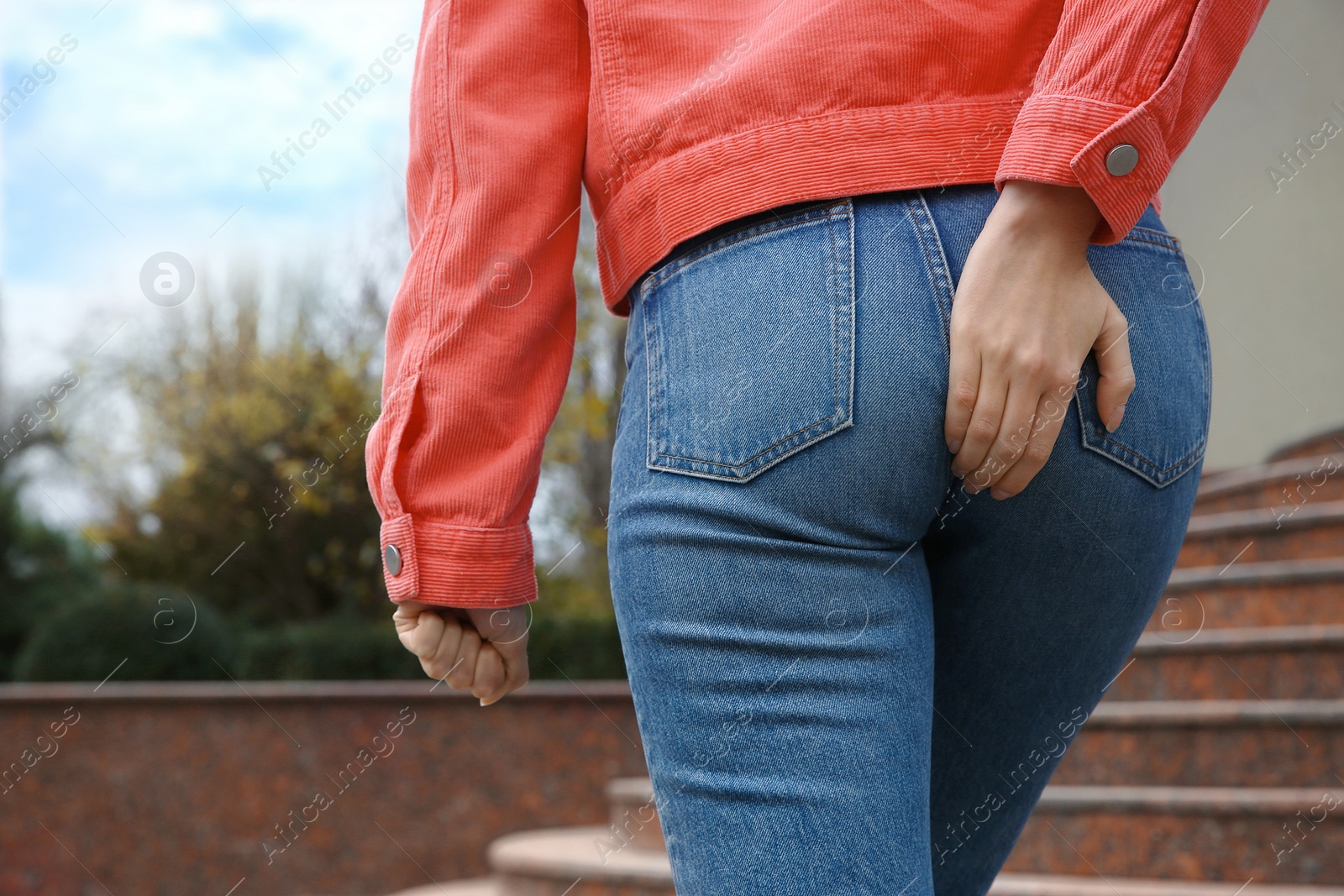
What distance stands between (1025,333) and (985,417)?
2.3 inches

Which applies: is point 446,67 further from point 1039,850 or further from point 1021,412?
point 1039,850

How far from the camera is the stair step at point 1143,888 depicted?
7.32ft

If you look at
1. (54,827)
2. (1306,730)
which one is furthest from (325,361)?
(1306,730)

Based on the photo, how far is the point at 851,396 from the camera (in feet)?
2.26

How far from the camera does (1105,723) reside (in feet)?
9.37

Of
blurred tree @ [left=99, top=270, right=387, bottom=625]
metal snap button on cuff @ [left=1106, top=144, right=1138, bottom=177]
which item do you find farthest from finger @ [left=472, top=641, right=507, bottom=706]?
blurred tree @ [left=99, top=270, right=387, bottom=625]

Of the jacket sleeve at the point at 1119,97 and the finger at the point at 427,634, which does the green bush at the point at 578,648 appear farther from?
the jacket sleeve at the point at 1119,97

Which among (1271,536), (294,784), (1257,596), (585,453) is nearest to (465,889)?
(294,784)

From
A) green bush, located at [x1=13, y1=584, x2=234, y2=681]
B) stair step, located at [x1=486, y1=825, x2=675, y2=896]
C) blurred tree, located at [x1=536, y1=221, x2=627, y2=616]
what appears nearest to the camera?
stair step, located at [x1=486, y1=825, x2=675, y2=896]

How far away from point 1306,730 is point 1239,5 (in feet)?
7.92

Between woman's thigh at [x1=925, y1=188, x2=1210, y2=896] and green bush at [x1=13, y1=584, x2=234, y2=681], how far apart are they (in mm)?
5571

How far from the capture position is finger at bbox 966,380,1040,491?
68 cm

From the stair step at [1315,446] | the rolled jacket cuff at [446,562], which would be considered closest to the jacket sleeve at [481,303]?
the rolled jacket cuff at [446,562]

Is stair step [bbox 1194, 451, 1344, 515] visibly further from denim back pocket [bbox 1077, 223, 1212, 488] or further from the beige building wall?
denim back pocket [bbox 1077, 223, 1212, 488]
